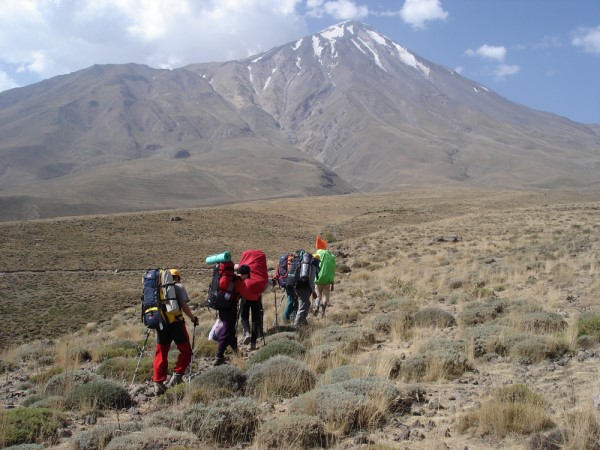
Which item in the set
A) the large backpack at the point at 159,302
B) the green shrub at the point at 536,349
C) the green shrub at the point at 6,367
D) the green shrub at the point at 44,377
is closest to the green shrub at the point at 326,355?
the large backpack at the point at 159,302

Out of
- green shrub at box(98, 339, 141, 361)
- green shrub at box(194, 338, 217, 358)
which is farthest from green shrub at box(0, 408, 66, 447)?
green shrub at box(98, 339, 141, 361)

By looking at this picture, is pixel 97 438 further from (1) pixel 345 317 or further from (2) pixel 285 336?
(1) pixel 345 317

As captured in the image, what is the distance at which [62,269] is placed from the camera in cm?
2928

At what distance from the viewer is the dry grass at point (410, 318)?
17.7 ft

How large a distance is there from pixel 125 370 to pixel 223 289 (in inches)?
84.0

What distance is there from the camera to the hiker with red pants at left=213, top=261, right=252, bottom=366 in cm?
864

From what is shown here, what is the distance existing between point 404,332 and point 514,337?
7.46 feet

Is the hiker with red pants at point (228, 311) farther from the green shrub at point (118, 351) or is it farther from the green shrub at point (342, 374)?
the green shrub at point (118, 351)

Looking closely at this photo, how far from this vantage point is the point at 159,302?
24.7 feet

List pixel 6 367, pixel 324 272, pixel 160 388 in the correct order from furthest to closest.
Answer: pixel 324 272, pixel 6 367, pixel 160 388

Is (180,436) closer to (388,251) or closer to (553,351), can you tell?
(553,351)

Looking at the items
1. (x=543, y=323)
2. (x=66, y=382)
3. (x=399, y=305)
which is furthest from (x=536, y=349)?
(x=66, y=382)

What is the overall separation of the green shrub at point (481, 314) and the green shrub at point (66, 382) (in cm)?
658

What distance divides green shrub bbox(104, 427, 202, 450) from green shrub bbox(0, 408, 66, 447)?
122 cm
